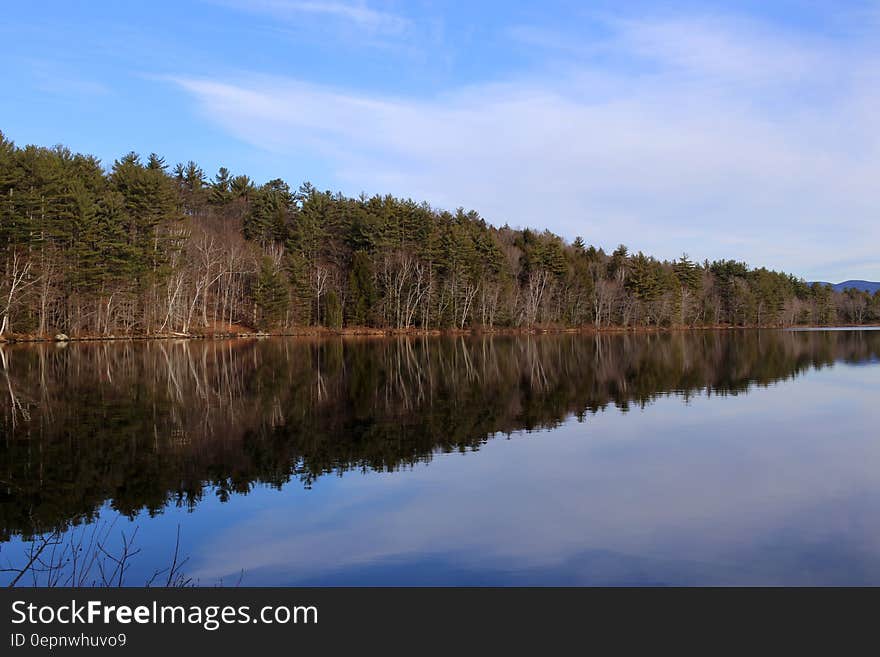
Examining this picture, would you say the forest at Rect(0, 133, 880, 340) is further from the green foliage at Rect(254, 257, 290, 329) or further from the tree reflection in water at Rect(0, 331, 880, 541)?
the tree reflection in water at Rect(0, 331, 880, 541)

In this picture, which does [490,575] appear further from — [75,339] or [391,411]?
[75,339]

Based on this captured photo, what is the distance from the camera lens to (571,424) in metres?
16.3

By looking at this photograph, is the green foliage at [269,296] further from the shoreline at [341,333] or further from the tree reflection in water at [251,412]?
the tree reflection in water at [251,412]

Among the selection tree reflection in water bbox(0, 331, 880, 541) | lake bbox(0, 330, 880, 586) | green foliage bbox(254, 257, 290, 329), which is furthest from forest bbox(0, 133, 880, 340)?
lake bbox(0, 330, 880, 586)

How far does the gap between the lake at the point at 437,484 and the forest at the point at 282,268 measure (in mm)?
28343

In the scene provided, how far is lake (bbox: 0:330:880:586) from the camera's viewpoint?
23.7 feet

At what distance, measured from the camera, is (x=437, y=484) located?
1066 centimetres

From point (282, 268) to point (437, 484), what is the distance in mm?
58990

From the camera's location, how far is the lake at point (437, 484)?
722 centimetres

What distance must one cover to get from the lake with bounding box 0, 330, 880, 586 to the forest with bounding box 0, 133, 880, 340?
93.0 feet

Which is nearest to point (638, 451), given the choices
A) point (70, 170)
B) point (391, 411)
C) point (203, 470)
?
point (391, 411)
